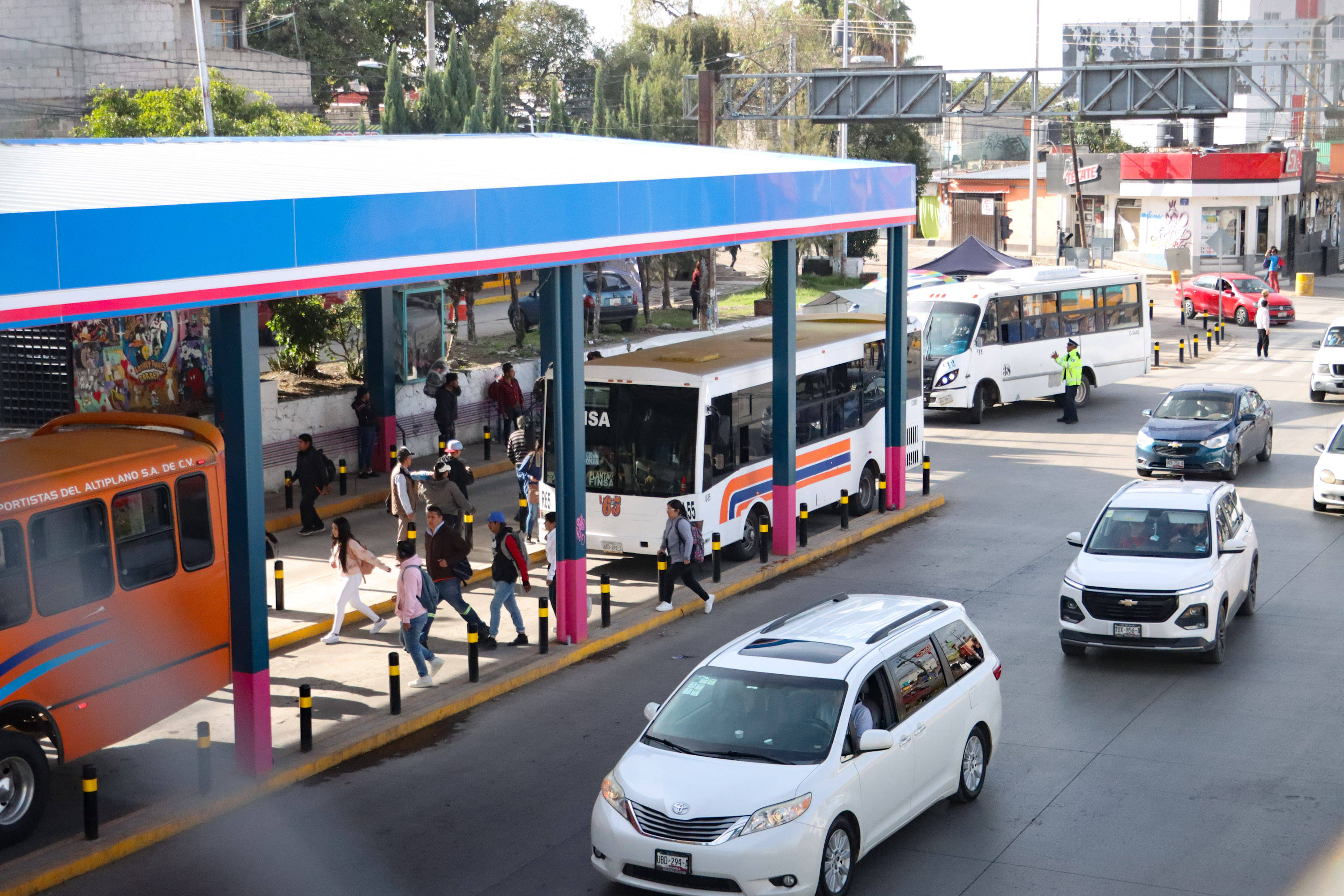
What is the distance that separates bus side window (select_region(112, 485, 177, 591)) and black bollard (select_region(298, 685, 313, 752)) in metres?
1.54

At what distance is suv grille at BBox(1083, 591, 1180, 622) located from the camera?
587 inches

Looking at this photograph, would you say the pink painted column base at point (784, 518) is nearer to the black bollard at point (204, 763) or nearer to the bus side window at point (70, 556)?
the black bollard at point (204, 763)

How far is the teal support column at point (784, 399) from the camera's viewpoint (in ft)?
63.9

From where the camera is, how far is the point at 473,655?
14.8 metres

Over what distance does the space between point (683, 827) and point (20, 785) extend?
207 inches

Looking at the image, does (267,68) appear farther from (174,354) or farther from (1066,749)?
(1066,749)

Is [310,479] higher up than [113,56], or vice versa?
[113,56]

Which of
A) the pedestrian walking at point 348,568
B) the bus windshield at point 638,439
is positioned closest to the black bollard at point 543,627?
the pedestrian walking at point 348,568

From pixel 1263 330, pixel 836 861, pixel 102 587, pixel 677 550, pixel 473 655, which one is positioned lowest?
pixel 473 655

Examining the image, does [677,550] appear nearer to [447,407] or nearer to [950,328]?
[447,407]

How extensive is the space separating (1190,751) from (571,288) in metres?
7.58

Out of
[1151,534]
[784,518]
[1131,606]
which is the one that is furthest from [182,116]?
[1131,606]

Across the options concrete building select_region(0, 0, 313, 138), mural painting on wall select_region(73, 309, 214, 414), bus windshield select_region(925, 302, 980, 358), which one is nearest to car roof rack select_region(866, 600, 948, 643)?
mural painting on wall select_region(73, 309, 214, 414)

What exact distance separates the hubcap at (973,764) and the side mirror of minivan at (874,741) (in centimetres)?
165
